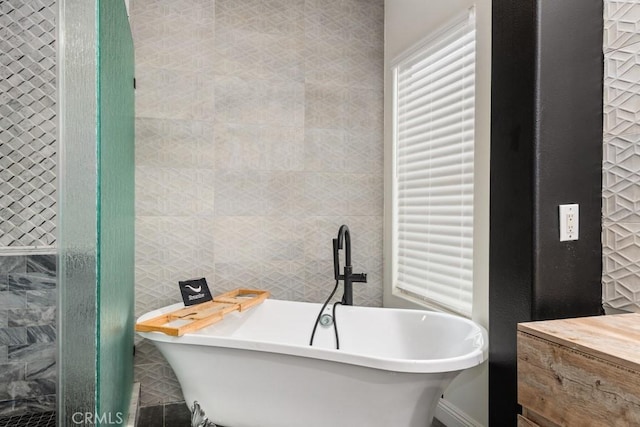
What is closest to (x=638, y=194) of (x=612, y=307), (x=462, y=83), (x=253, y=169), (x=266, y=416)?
(x=612, y=307)

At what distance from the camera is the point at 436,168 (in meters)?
2.52

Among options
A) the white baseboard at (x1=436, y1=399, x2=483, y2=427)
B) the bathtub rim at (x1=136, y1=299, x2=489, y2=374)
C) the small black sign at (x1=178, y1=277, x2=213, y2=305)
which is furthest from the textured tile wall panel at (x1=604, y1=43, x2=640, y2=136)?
Answer: the small black sign at (x1=178, y1=277, x2=213, y2=305)

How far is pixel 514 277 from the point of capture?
169 cm

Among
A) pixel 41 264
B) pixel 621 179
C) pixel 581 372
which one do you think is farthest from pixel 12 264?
pixel 621 179

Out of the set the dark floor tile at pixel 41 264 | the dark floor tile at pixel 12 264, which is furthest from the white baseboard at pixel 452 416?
the dark floor tile at pixel 12 264

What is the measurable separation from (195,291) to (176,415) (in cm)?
78

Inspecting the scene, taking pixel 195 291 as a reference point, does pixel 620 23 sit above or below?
above

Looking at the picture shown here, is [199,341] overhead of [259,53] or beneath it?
beneath

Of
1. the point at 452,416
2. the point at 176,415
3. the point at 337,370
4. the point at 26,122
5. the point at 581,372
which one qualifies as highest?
the point at 26,122

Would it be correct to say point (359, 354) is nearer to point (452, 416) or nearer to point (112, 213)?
point (452, 416)

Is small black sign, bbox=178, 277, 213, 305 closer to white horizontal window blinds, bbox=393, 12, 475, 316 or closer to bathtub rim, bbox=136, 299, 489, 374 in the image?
bathtub rim, bbox=136, 299, 489, 374

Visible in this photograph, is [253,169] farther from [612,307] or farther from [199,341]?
[612,307]

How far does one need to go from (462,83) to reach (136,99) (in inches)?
74.5

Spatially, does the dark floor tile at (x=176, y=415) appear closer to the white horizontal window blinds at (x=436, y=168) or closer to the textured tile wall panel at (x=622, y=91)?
the white horizontal window blinds at (x=436, y=168)
